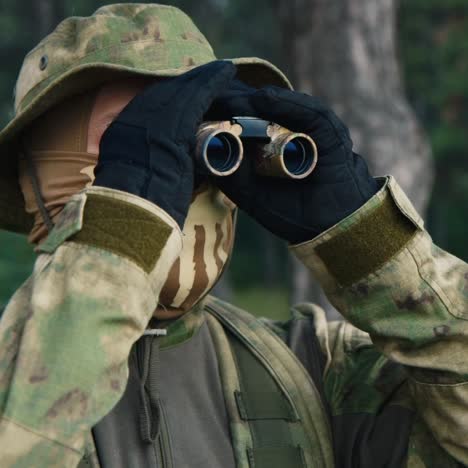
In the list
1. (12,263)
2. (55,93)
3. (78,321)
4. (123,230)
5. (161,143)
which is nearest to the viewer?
(78,321)

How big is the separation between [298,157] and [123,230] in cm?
57

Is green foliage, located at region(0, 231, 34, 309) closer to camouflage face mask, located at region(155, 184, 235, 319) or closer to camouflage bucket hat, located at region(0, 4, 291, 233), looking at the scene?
camouflage bucket hat, located at region(0, 4, 291, 233)

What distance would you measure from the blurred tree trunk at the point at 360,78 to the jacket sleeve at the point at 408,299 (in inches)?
124

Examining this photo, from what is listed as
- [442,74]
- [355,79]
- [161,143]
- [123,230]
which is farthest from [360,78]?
[442,74]

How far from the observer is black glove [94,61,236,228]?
2777mm

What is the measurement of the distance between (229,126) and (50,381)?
0.80 meters

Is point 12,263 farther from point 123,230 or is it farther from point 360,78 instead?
point 123,230

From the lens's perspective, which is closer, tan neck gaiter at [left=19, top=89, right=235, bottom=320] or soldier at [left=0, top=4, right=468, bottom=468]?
soldier at [left=0, top=4, right=468, bottom=468]

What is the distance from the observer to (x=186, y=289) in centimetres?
309

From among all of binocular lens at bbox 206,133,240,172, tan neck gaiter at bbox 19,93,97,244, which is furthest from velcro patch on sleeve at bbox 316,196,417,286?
tan neck gaiter at bbox 19,93,97,244

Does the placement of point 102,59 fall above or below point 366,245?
above

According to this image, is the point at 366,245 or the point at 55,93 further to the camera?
the point at 55,93

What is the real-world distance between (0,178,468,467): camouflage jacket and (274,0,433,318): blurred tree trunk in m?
2.98

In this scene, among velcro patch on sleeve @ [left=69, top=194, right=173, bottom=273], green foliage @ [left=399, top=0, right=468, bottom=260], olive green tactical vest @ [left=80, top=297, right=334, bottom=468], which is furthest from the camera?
green foliage @ [left=399, top=0, right=468, bottom=260]
